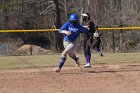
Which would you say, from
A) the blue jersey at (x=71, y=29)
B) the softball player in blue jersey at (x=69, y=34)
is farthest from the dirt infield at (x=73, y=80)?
the blue jersey at (x=71, y=29)

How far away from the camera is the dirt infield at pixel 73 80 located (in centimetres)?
1043

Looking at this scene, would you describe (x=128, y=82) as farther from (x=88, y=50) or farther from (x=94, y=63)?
(x=94, y=63)

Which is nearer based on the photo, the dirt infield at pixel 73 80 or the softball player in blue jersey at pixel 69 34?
the dirt infield at pixel 73 80

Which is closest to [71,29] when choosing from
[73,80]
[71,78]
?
[71,78]

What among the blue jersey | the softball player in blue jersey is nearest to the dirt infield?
the softball player in blue jersey

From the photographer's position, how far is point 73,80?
467 inches

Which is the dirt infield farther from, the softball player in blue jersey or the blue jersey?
the blue jersey

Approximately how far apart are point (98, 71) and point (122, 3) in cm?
2565

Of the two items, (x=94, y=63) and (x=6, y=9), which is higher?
(x=94, y=63)

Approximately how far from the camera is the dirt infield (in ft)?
34.2

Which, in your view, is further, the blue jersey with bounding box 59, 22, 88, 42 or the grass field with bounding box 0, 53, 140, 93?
the blue jersey with bounding box 59, 22, 88, 42

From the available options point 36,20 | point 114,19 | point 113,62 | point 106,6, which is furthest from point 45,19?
point 113,62

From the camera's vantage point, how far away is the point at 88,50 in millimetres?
14859

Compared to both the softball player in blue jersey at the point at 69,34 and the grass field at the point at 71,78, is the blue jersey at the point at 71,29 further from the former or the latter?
the grass field at the point at 71,78
